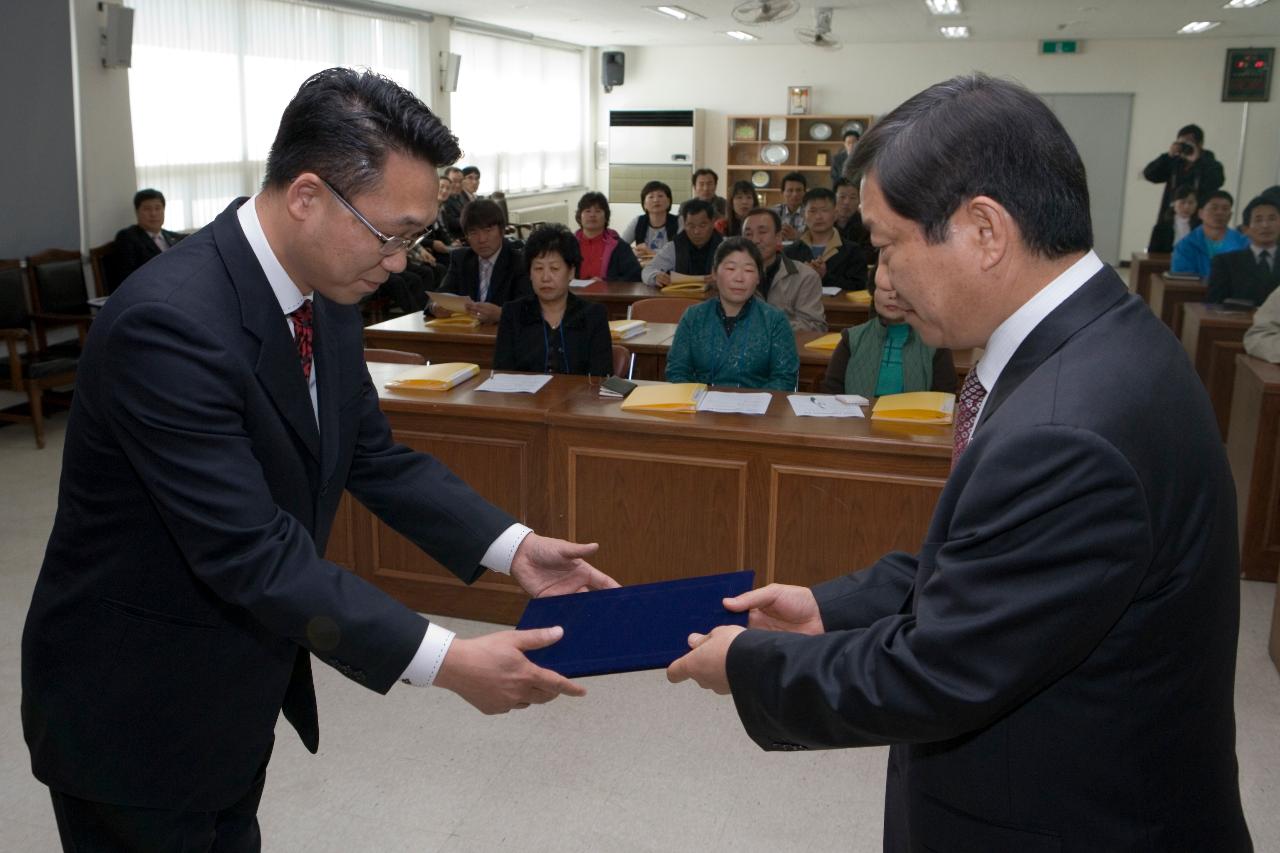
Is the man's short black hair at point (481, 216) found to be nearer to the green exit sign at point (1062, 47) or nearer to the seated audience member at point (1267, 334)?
the seated audience member at point (1267, 334)

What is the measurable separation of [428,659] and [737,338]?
314cm

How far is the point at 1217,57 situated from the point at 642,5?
27.6 feet

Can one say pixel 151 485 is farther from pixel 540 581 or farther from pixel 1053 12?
pixel 1053 12

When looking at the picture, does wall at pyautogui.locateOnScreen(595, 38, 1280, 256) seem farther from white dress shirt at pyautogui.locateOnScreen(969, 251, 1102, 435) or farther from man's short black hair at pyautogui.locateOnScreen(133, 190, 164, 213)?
white dress shirt at pyautogui.locateOnScreen(969, 251, 1102, 435)

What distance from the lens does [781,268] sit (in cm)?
597

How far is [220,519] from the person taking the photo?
1400 millimetres

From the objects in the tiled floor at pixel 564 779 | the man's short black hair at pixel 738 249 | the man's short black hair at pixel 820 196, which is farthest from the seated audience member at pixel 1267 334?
the man's short black hair at pixel 820 196

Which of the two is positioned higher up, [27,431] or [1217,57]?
[1217,57]

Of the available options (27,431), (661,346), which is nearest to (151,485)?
(661,346)

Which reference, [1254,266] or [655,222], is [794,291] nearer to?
[1254,266]

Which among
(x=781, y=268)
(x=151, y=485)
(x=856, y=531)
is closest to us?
(x=151, y=485)

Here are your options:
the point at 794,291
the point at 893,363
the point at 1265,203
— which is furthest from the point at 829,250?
the point at 893,363

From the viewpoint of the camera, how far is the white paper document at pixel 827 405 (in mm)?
3668

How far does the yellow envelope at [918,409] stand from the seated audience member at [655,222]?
19.5 ft
